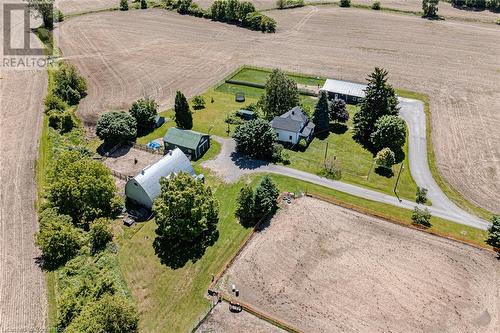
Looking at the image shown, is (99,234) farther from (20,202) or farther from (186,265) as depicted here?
(20,202)

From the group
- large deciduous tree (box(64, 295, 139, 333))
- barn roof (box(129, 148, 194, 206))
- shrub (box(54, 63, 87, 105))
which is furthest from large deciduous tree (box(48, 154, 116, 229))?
shrub (box(54, 63, 87, 105))

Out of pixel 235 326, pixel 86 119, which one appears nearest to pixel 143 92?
pixel 86 119

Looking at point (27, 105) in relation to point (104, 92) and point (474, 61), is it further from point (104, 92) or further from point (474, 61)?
point (474, 61)

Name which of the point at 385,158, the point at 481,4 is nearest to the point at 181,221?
the point at 385,158

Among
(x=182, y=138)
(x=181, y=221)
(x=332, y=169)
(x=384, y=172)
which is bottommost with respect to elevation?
(x=181, y=221)

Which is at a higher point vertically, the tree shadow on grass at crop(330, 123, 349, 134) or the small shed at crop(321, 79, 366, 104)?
the small shed at crop(321, 79, 366, 104)

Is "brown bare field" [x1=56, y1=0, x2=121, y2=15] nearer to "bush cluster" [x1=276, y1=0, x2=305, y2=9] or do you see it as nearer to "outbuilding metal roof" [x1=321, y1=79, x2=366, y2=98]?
"bush cluster" [x1=276, y1=0, x2=305, y2=9]

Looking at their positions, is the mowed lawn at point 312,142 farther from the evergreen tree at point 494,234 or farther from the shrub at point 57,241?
the shrub at point 57,241
